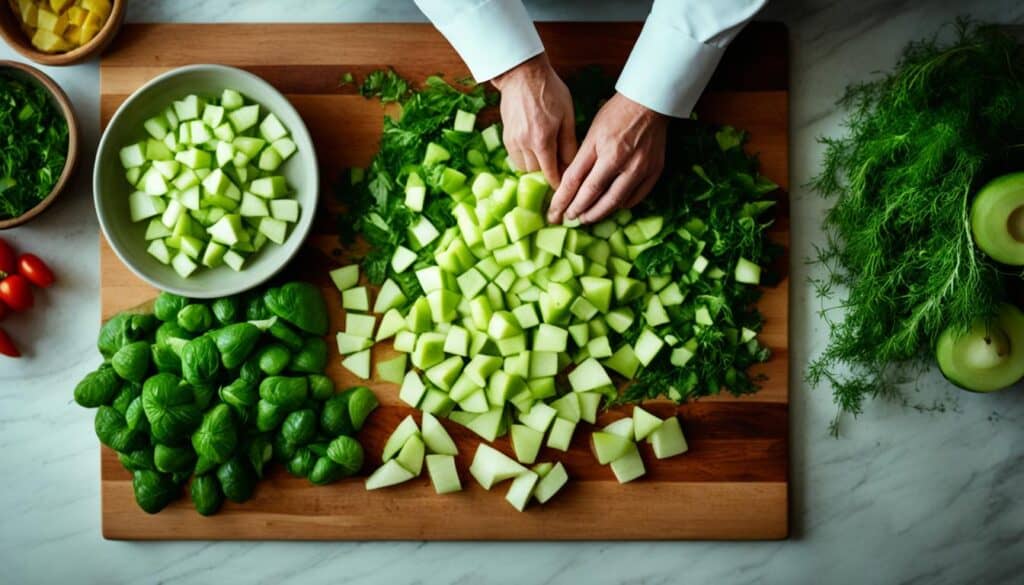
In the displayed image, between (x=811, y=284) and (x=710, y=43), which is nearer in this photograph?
(x=710, y=43)

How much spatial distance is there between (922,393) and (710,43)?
3.78 ft

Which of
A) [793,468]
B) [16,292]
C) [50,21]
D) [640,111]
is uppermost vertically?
[50,21]

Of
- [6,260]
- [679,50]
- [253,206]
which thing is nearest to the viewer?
[679,50]

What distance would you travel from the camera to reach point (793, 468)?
227 centimetres

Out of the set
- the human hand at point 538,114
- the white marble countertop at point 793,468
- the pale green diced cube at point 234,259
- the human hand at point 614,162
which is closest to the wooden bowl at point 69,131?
the white marble countertop at point 793,468

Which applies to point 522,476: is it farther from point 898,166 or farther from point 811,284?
point 898,166

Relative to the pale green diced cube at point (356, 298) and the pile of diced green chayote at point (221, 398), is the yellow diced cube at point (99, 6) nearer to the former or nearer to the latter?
the pile of diced green chayote at point (221, 398)

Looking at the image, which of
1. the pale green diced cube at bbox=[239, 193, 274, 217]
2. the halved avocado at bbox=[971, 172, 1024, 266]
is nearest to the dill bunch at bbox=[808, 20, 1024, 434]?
the halved avocado at bbox=[971, 172, 1024, 266]

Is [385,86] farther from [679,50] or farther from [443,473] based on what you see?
[443,473]

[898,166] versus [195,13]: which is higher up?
[195,13]

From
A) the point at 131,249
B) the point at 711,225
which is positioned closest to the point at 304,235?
the point at 131,249

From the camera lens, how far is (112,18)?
2.13m

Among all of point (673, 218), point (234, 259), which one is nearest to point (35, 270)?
point (234, 259)

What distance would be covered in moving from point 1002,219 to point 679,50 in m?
0.88
